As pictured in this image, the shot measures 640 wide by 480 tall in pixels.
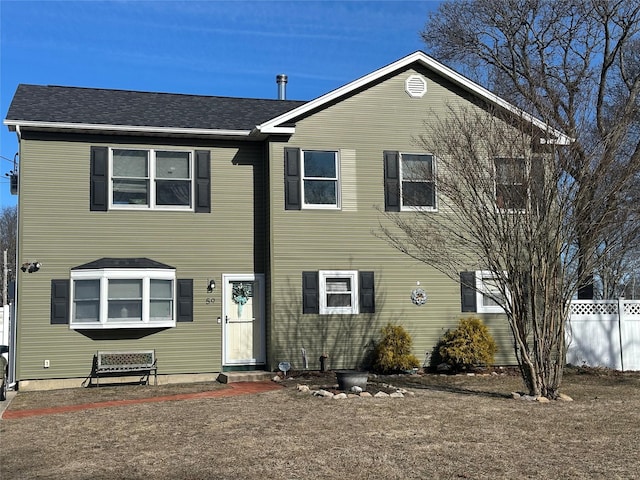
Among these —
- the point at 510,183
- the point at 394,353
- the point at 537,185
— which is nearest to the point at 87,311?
the point at 394,353

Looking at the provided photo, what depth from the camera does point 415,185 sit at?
48.1 ft

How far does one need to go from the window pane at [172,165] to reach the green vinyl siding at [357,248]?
1834 mm

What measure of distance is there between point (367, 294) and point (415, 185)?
2.63 m

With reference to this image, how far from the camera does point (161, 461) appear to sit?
6.53 metres

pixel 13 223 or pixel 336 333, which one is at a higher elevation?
pixel 13 223

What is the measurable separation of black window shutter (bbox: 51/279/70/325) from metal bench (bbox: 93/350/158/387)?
973 mm

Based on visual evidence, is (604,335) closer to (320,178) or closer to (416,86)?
(416,86)

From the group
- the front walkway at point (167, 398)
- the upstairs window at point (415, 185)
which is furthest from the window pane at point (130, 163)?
the upstairs window at point (415, 185)

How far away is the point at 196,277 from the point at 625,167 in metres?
8.35

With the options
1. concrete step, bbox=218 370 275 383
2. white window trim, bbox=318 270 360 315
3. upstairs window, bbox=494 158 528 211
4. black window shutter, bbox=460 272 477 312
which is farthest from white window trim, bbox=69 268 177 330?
upstairs window, bbox=494 158 528 211

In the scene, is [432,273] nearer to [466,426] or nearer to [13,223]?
[466,426]

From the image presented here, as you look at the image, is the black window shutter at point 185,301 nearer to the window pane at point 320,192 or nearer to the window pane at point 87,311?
the window pane at point 87,311

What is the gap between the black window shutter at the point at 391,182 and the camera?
14430 millimetres

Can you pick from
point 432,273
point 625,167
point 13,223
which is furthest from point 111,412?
point 13,223
